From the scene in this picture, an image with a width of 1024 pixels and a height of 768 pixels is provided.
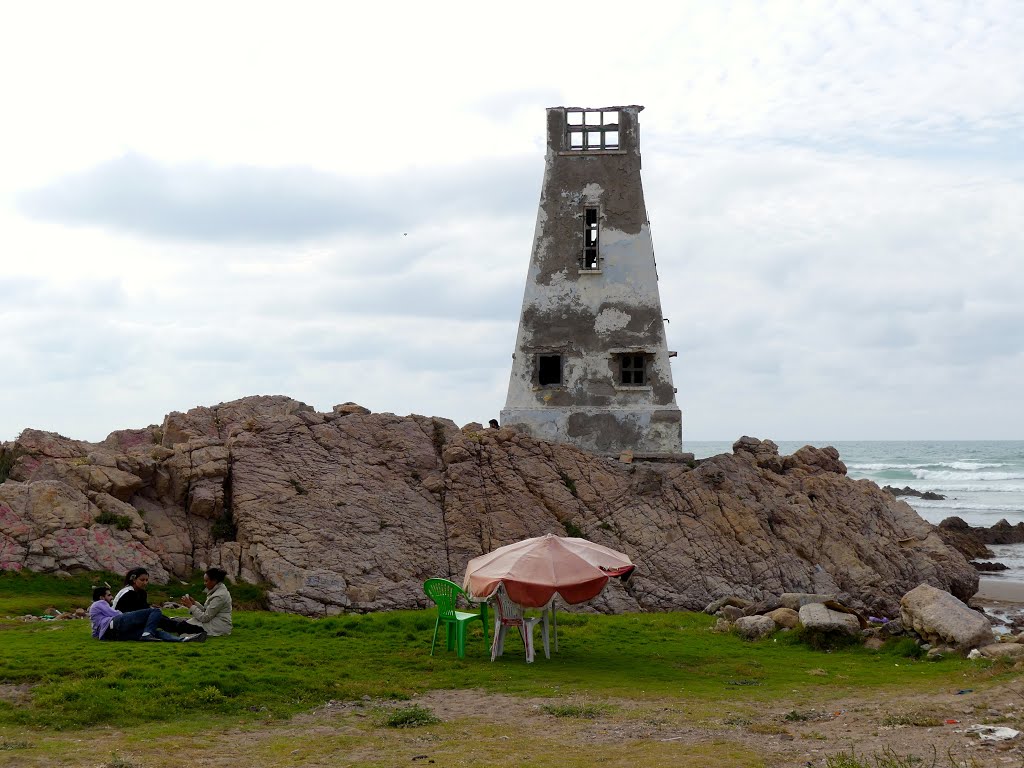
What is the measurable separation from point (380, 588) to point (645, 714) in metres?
11.5

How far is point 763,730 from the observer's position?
38.5 ft

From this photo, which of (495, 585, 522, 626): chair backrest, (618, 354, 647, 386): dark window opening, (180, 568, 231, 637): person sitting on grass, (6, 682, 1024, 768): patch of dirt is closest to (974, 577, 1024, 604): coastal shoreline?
(618, 354, 647, 386): dark window opening

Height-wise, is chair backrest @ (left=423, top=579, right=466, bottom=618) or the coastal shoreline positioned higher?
chair backrest @ (left=423, top=579, right=466, bottom=618)

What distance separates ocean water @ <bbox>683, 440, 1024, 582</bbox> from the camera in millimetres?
63906

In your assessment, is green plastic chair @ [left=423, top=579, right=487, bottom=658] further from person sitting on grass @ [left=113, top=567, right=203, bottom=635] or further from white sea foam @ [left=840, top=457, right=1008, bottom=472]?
white sea foam @ [left=840, top=457, right=1008, bottom=472]

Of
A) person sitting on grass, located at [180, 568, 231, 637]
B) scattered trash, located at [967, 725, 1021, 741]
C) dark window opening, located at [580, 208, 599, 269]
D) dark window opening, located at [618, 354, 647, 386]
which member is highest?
dark window opening, located at [580, 208, 599, 269]

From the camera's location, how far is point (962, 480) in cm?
9225

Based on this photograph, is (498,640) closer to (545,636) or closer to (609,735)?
(545,636)

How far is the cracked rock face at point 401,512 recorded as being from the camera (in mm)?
22969

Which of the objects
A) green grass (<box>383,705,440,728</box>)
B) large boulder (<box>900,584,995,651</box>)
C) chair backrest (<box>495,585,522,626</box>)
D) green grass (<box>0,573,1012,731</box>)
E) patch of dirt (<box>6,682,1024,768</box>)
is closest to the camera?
patch of dirt (<box>6,682,1024,768</box>)

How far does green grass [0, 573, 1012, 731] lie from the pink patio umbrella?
1127 millimetres

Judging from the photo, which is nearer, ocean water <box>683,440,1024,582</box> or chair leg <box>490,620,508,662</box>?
chair leg <box>490,620,508,662</box>

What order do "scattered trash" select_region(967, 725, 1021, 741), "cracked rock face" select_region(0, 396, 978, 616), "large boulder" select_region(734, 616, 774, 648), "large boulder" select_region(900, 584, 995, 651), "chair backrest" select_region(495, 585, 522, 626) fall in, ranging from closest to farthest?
1. "scattered trash" select_region(967, 725, 1021, 741)
2. "chair backrest" select_region(495, 585, 522, 626)
3. "large boulder" select_region(900, 584, 995, 651)
4. "large boulder" select_region(734, 616, 774, 648)
5. "cracked rock face" select_region(0, 396, 978, 616)

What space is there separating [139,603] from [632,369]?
17260 mm
